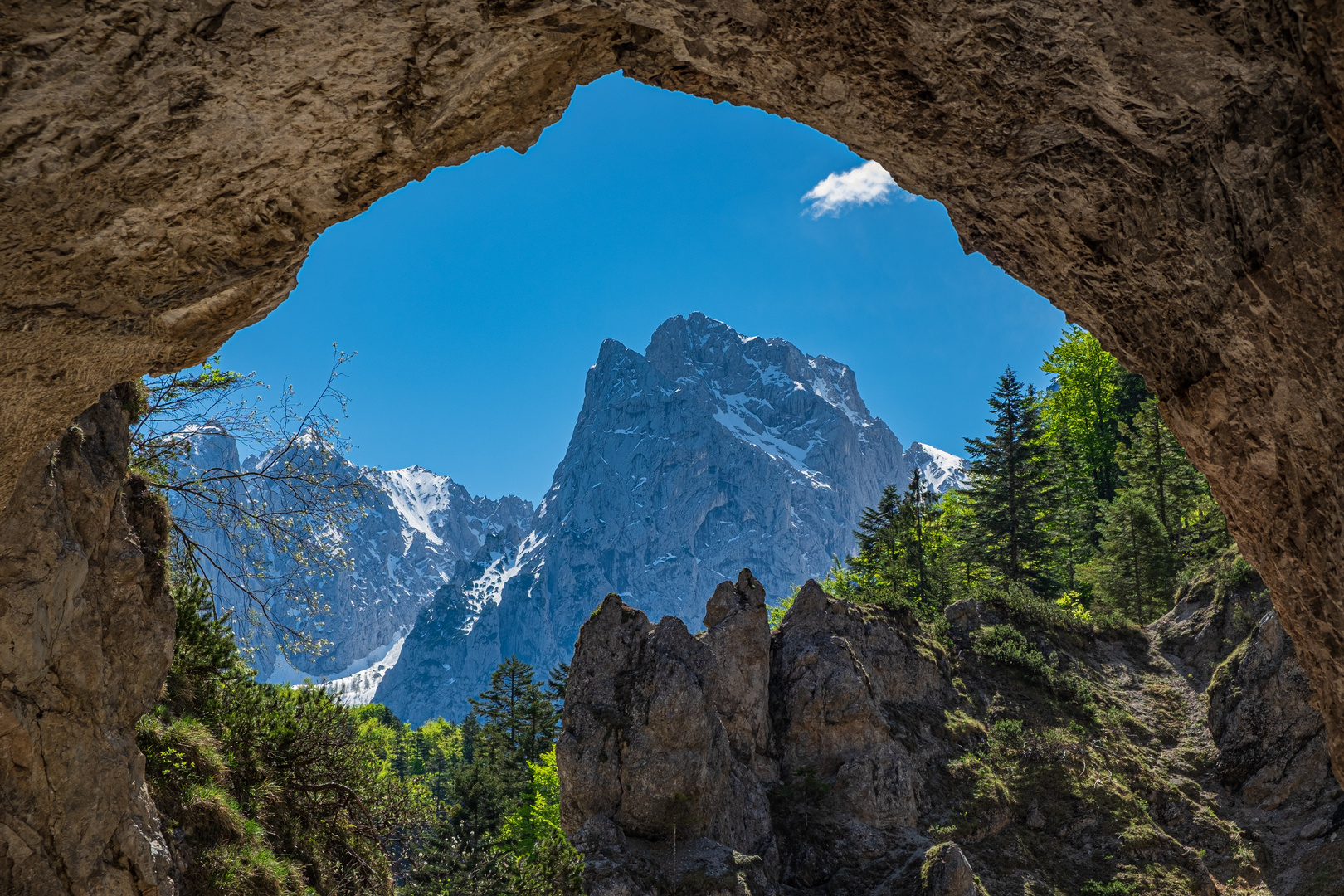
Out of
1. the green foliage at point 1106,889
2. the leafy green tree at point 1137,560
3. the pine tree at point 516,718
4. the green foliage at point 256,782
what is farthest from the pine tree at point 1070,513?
the green foliage at point 256,782

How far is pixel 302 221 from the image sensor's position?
5469mm

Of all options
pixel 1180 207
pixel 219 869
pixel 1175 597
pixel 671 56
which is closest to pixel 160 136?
pixel 671 56

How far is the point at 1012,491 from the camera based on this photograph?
3778cm

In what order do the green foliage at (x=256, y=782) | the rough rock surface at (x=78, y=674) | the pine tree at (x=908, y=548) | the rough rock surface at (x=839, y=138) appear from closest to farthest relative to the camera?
the rough rock surface at (x=839, y=138)
the rough rock surface at (x=78, y=674)
the green foliage at (x=256, y=782)
the pine tree at (x=908, y=548)

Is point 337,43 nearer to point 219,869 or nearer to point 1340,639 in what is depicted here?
point 1340,639

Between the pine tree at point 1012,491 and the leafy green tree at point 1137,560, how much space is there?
14.3ft

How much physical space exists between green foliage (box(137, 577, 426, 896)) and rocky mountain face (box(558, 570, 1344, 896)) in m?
4.62

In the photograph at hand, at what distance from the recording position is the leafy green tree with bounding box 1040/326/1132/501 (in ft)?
144

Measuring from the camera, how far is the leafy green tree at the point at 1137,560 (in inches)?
1198

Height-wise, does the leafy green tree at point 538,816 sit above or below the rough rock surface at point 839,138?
below

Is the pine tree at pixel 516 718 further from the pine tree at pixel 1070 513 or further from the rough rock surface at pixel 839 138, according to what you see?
the rough rock surface at pixel 839 138

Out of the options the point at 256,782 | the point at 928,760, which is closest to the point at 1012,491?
the point at 928,760

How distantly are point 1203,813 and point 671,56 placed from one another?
22.1m

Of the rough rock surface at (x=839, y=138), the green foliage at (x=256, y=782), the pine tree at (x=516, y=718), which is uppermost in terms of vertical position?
the rough rock surface at (x=839, y=138)
